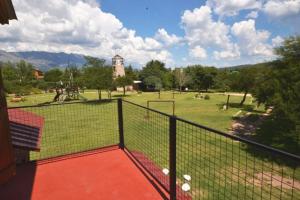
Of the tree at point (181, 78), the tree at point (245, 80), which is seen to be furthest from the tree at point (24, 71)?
the tree at point (245, 80)

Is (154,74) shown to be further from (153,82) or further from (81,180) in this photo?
(81,180)

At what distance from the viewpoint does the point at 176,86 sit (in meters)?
59.1

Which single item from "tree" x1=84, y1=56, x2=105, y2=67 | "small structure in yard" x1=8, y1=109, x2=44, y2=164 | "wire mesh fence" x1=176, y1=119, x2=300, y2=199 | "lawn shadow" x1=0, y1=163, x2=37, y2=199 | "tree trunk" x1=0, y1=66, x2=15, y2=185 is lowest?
"wire mesh fence" x1=176, y1=119, x2=300, y2=199

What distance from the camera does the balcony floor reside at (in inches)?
161

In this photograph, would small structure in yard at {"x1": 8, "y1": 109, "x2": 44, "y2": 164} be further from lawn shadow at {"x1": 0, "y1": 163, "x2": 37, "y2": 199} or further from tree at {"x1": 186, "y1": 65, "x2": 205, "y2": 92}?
tree at {"x1": 186, "y1": 65, "x2": 205, "y2": 92}

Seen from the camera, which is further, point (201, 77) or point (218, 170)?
point (201, 77)

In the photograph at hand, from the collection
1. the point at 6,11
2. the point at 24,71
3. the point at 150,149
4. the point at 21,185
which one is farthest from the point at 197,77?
the point at 6,11

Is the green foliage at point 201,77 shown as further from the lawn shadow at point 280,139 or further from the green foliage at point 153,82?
the lawn shadow at point 280,139

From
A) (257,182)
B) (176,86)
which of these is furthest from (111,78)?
(176,86)

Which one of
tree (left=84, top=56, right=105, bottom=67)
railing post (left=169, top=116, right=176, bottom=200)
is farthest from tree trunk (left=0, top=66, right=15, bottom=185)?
tree (left=84, top=56, right=105, bottom=67)

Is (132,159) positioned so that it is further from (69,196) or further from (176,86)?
(176,86)

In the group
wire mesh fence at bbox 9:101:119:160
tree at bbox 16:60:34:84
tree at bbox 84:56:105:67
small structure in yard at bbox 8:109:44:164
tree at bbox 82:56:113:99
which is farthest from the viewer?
tree at bbox 16:60:34:84

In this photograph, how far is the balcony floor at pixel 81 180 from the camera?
4094 mm

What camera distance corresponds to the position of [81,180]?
461cm
